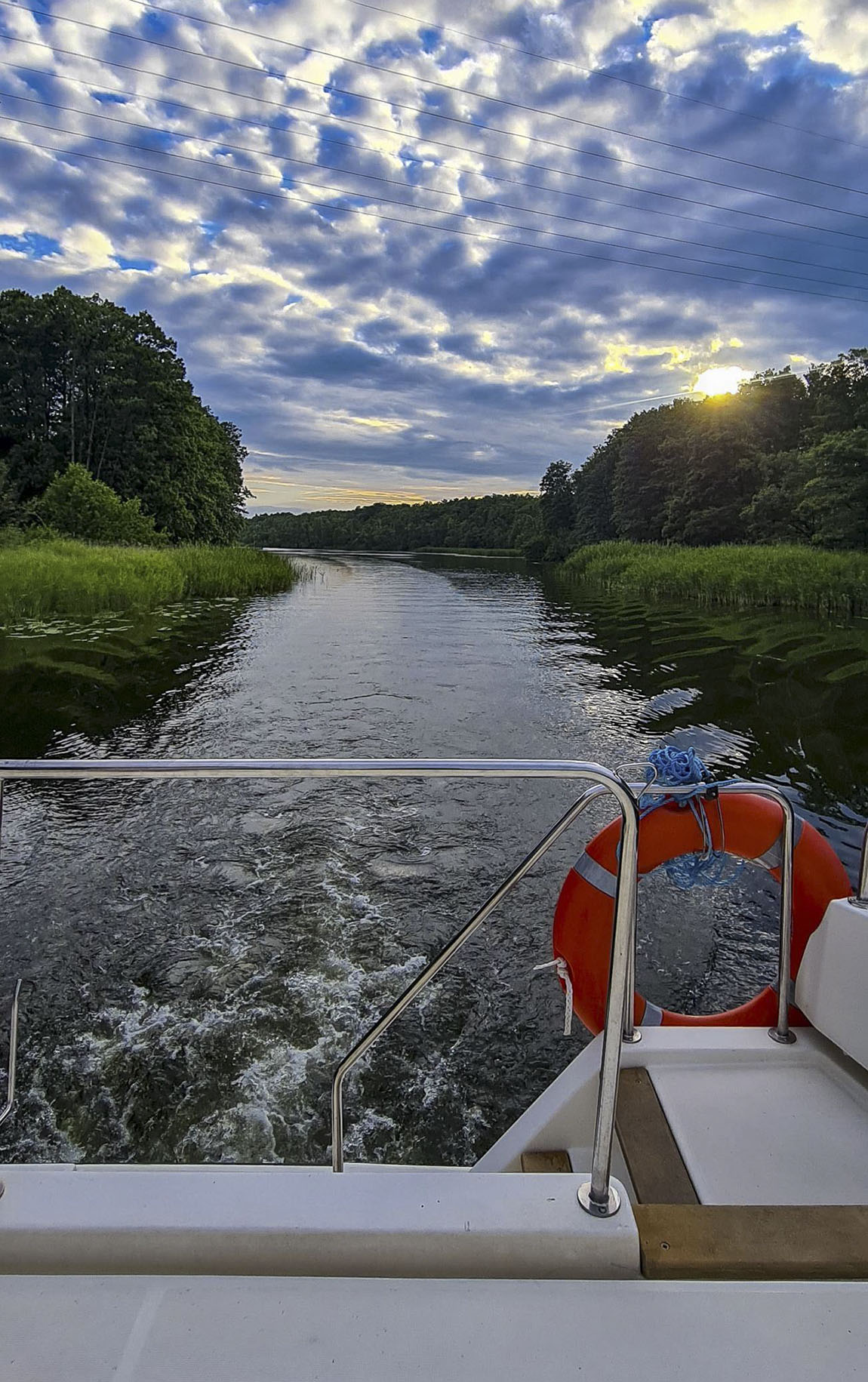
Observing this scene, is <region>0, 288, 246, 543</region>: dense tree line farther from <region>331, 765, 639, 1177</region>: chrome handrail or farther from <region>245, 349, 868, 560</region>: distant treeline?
<region>331, 765, 639, 1177</region>: chrome handrail

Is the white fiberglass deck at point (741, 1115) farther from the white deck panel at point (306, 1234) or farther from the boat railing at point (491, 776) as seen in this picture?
the white deck panel at point (306, 1234)

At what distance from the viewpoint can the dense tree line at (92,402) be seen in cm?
3794

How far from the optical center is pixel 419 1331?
3.52 ft

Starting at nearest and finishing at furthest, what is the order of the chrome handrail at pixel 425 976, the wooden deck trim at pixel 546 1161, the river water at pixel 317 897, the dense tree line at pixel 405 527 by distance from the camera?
1. the chrome handrail at pixel 425 976
2. the wooden deck trim at pixel 546 1161
3. the river water at pixel 317 897
4. the dense tree line at pixel 405 527

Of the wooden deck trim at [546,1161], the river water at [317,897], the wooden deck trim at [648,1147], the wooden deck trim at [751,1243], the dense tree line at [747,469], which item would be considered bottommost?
the river water at [317,897]

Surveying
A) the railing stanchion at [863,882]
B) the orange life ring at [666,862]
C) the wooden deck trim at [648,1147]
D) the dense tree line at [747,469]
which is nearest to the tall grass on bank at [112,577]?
the orange life ring at [666,862]

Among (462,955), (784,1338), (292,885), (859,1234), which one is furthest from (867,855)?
(292,885)

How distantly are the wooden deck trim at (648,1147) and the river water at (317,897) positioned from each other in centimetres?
90

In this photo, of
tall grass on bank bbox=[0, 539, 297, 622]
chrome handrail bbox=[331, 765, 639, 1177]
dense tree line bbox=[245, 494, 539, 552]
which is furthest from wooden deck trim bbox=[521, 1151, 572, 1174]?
dense tree line bbox=[245, 494, 539, 552]

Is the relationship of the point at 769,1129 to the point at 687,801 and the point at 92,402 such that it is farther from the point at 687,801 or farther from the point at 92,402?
the point at 92,402

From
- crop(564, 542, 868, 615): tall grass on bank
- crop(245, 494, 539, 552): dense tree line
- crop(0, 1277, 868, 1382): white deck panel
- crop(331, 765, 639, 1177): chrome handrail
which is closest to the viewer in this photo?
crop(0, 1277, 868, 1382): white deck panel

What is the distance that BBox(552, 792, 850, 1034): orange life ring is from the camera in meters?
2.32

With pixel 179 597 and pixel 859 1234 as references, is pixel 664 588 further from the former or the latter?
pixel 859 1234

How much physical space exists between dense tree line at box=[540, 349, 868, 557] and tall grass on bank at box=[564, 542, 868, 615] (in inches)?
101
